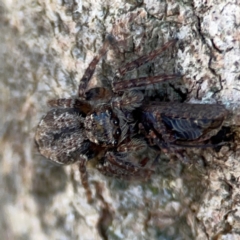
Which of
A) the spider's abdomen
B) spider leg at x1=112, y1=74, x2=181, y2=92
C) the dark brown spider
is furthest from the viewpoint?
the spider's abdomen

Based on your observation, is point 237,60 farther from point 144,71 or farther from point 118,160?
point 118,160

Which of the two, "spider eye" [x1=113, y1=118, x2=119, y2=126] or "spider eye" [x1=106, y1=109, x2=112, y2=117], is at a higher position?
"spider eye" [x1=106, y1=109, x2=112, y2=117]

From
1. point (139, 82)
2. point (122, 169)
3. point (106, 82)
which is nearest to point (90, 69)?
point (106, 82)

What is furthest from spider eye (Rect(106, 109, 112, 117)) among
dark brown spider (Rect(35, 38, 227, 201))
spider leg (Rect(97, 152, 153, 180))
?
spider leg (Rect(97, 152, 153, 180))

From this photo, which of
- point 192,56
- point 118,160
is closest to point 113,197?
point 118,160

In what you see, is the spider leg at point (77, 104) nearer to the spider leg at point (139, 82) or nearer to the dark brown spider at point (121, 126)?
the dark brown spider at point (121, 126)

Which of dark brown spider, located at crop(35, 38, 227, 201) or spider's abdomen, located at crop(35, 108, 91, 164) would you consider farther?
spider's abdomen, located at crop(35, 108, 91, 164)

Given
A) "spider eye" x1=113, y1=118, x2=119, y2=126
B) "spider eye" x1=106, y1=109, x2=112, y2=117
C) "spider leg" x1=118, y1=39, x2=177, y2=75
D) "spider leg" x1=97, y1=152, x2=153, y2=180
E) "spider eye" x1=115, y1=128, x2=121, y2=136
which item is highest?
"spider leg" x1=118, y1=39, x2=177, y2=75

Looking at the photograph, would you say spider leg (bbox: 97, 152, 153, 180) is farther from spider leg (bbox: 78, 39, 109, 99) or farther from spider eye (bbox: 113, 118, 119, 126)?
spider leg (bbox: 78, 39, 109, 99)
